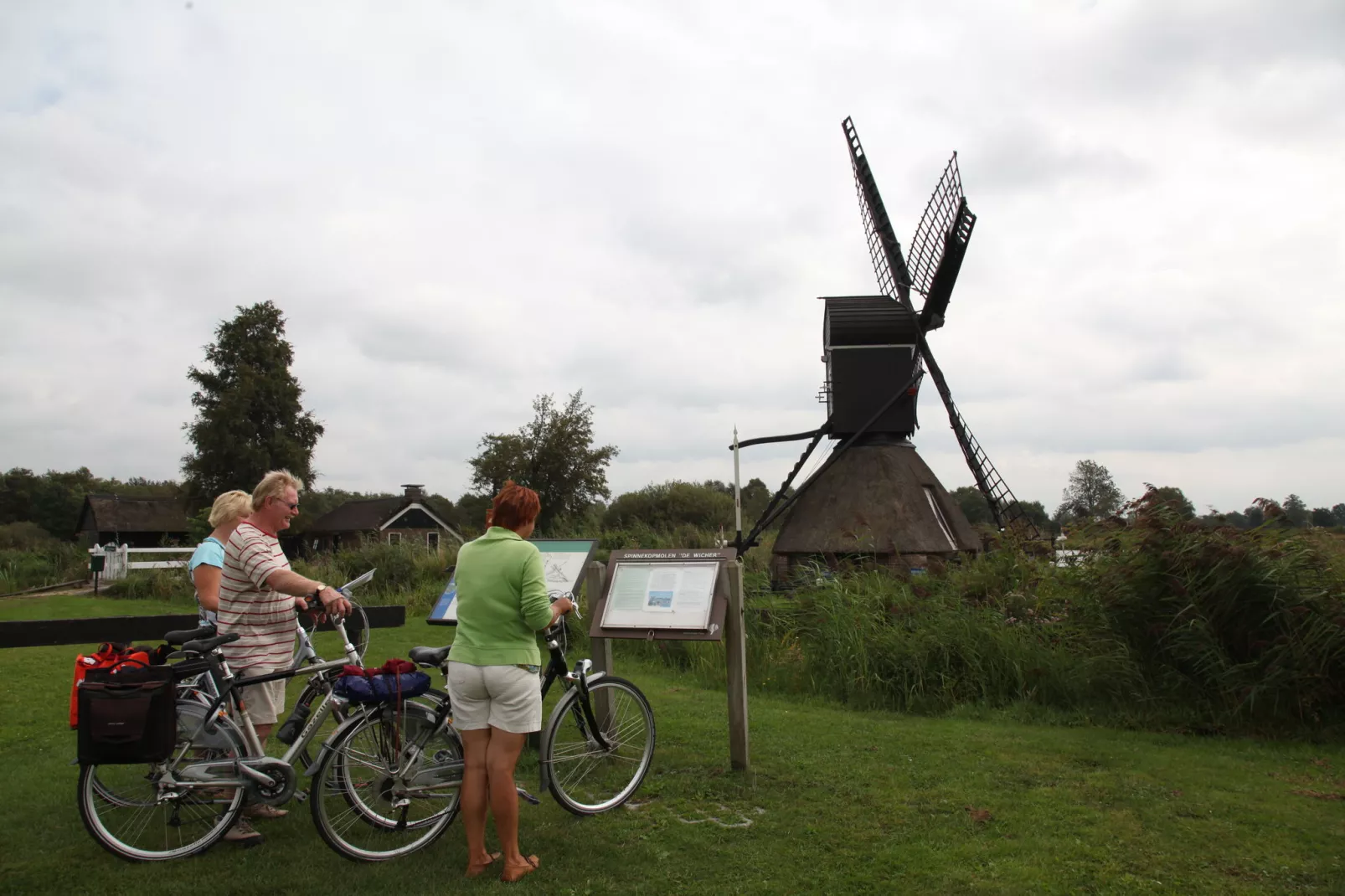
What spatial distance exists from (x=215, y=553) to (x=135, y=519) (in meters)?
42.8

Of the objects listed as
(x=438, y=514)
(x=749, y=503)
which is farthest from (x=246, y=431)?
(x=749, y=503)

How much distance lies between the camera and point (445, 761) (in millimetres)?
4336

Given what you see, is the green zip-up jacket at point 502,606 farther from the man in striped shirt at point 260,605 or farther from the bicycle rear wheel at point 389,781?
the man in striped shirt at point 260,605

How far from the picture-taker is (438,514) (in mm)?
42969

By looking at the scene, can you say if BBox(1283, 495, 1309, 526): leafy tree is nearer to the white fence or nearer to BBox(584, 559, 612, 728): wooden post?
BBox(584, 559, 612, 728): wooden post

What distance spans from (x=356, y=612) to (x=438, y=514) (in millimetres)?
37579

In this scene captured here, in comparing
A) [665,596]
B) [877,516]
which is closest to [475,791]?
[665,596]

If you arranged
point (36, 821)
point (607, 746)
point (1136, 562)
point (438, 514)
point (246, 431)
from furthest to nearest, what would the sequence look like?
1. point (438, 514)
2. point (246, 431)
3. point (1136, 562)
4. point (607, 746)
5. point (36, 821)

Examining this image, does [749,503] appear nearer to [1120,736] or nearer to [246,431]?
[246,431]

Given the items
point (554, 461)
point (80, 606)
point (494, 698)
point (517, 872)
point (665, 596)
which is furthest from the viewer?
point (554, 461)

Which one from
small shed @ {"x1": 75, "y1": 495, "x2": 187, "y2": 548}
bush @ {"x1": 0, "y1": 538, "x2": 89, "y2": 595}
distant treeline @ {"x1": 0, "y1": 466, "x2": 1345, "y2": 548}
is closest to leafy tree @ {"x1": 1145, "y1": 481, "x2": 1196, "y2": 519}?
distant treeline @ {"x1": 0, "y1": 466, "x2": 1345, "y2": 548}

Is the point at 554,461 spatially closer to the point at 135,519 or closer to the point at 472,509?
the point at 472,509

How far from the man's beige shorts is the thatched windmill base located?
536 inches

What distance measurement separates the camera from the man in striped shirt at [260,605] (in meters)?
4.42
